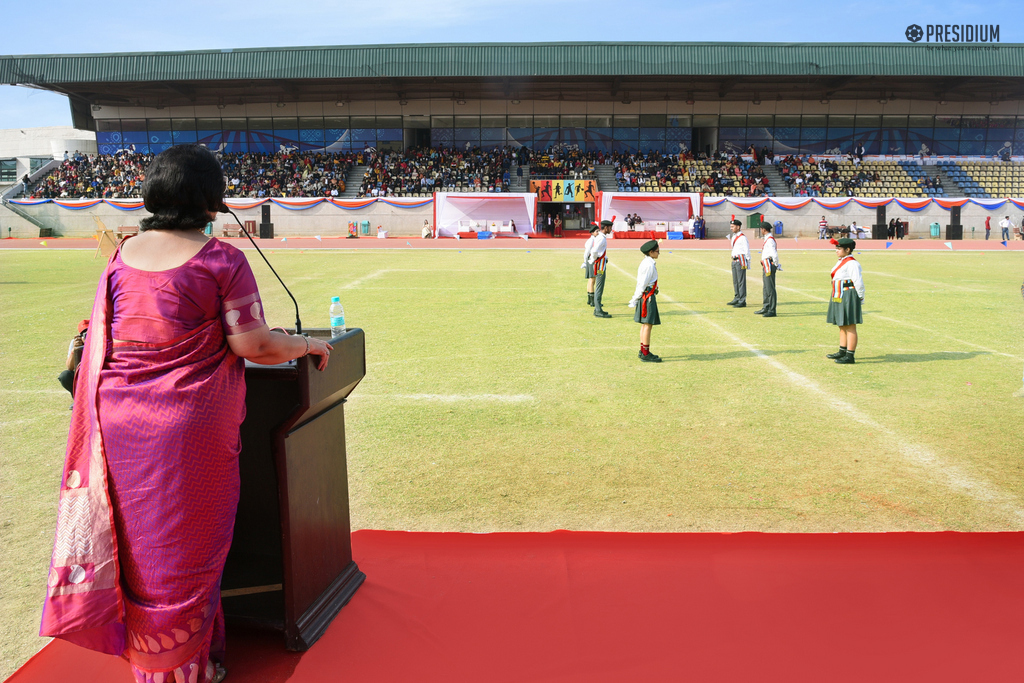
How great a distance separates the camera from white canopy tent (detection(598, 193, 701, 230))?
40219mm

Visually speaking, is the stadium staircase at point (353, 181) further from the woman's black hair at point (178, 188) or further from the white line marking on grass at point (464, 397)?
the woman's black hair at point (178, 188)

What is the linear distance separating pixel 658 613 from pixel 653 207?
38.8 metres

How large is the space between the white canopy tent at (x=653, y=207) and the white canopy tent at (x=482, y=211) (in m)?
4.28

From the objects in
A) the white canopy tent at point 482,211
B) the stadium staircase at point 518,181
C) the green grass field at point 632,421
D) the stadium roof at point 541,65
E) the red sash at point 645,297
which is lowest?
the green grass field at point 632,421

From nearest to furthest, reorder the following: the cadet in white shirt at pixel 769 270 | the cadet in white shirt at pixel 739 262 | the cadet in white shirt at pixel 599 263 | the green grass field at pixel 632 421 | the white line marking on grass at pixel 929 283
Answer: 1. the green grass field at pixel 632 421
2. the cadet in white shirt at pixel 769 270
3. the cadet in white shirt at pixel 599 263
4. the cadet in white shirt at pixel 739 262
5. the white line marking on grass at pixel 929 283

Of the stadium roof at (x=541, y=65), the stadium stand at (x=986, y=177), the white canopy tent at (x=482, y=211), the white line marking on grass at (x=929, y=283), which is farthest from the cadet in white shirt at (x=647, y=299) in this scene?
the stadium stand at (x=986, y=177)

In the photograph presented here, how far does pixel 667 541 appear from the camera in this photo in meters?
4.09

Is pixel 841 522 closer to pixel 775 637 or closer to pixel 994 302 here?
pixel 775 637

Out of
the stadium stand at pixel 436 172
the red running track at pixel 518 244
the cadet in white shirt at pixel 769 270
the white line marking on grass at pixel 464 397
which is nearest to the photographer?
the white line marking on grass at pixel 464 397

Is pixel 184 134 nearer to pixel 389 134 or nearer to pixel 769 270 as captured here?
pixel 389 134

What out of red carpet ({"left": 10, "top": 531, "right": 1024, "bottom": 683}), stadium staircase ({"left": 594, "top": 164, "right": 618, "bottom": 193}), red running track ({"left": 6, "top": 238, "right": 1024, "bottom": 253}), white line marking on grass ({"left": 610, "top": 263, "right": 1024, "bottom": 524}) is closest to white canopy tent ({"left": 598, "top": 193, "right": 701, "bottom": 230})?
red running track ({"left": 6, "top": 238, "right": 1024, "bottom": 253})

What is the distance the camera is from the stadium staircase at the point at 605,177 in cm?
4506

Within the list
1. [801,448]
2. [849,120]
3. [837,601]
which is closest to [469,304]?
[801,448]

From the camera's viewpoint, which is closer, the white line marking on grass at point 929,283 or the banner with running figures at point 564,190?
the white line marking on grass at point 929,283
